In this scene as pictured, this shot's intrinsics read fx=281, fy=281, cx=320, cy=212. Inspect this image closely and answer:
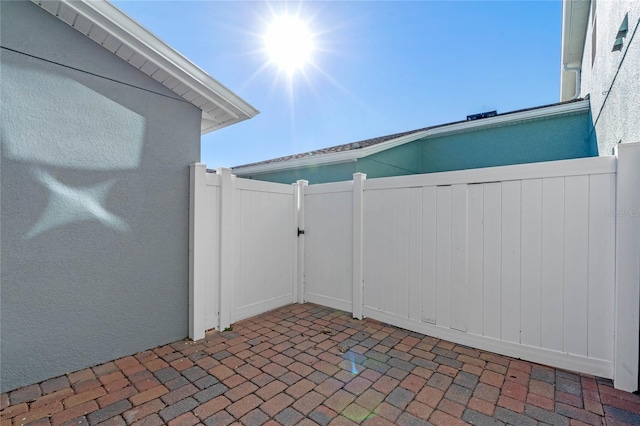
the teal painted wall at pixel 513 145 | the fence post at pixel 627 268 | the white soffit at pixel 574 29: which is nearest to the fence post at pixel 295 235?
the fence post at pixel 627 268

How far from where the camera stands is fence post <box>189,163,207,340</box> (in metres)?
3.73

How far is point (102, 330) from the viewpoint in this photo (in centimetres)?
308

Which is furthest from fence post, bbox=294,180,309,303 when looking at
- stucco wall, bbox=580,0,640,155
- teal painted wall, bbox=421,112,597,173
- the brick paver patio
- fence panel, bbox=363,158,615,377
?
teal painted wall, bbox=421,112,597,173

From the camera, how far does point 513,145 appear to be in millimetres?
7688

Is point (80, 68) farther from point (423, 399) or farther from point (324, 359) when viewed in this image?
point (423, 399)

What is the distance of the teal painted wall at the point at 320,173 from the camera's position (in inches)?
281

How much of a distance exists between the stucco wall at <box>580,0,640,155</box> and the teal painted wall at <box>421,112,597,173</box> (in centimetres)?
177

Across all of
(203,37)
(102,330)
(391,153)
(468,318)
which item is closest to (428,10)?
(391,153)

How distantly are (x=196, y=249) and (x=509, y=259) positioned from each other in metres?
3.88

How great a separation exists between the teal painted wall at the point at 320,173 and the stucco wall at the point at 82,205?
13.7 ft

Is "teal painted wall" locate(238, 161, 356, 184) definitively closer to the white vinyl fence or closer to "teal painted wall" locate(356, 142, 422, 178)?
"teal painted wall" locate(356, 142, 422, 178)

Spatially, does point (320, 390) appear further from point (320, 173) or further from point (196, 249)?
point (320, 173)

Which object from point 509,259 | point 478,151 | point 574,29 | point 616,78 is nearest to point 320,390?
point 509,259

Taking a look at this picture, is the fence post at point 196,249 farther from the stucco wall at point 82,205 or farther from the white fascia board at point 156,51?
the white fascia board at point 156,51
